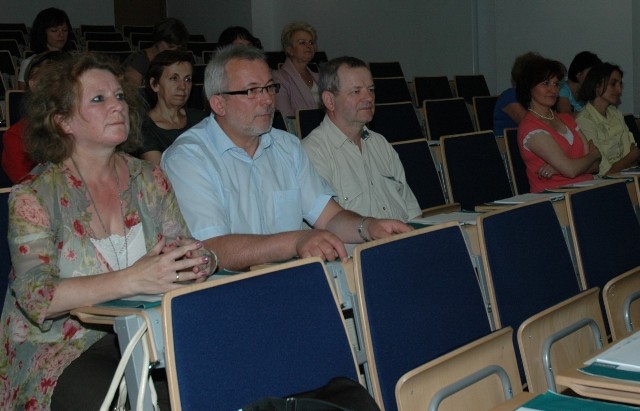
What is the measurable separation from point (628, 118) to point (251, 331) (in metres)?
5.07

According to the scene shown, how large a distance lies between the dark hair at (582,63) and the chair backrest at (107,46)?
211 inches

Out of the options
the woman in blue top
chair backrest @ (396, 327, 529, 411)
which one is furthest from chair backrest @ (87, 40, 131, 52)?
chair backrest @ (396, 327, 529, 411)

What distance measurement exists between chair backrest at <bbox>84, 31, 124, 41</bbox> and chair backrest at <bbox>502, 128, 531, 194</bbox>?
748 cm

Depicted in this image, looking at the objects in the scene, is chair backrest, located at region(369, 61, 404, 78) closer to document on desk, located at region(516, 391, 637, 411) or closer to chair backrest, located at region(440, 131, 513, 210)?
chair backrest, located at region(440, 131, 513, 210)

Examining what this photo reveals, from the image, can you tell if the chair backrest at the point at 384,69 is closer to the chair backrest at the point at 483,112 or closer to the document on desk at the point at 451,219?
the chair backrest at the point at 483,112

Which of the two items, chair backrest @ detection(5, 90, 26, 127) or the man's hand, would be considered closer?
the man's hand

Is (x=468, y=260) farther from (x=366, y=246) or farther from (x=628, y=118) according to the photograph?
(x=628, y=118)

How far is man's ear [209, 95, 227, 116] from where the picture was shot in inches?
115

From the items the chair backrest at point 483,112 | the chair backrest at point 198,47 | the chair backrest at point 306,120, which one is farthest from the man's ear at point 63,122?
the chair backrest at point 198,47

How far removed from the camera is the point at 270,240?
8.32ft

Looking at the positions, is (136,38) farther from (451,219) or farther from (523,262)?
(523,262)

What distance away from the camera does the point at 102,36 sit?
10930 millimetres

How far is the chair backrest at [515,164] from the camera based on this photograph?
459 cm

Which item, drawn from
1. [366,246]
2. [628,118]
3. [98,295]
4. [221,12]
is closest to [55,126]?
[98,295]
